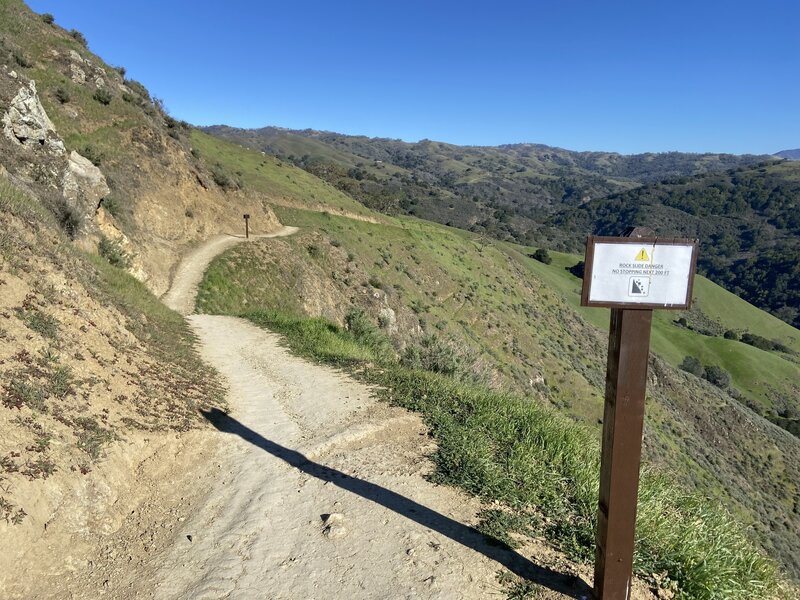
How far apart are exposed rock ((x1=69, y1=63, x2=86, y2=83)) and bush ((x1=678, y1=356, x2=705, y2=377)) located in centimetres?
8262

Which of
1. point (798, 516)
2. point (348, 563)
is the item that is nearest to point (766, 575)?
point (348, 563)

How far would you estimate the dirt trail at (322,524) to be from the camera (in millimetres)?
4789

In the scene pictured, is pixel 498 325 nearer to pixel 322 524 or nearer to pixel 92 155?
pixel 92 155

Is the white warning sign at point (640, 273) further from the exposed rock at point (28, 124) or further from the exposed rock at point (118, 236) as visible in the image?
the exposed rock at point (28, 124)

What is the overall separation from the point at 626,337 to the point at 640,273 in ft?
1.91

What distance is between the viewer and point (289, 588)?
4738 millimetres

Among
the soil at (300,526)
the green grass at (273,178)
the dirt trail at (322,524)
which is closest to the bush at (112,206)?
the dirt trail at (322,524)

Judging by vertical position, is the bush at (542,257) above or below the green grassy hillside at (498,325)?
above

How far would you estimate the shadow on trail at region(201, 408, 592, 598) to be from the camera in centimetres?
483

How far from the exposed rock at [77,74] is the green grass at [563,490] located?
30869 mm

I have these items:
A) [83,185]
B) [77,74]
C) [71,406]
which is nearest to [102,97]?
[77,74]

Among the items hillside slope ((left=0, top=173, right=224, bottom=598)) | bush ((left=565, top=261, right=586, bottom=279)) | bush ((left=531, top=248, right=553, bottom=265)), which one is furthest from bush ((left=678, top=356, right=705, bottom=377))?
hillside slope ((left=0, top=173, right=224, bottom=598))

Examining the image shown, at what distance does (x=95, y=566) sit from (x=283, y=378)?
272 inches

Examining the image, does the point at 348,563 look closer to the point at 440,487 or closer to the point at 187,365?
A: the point at 440,487
